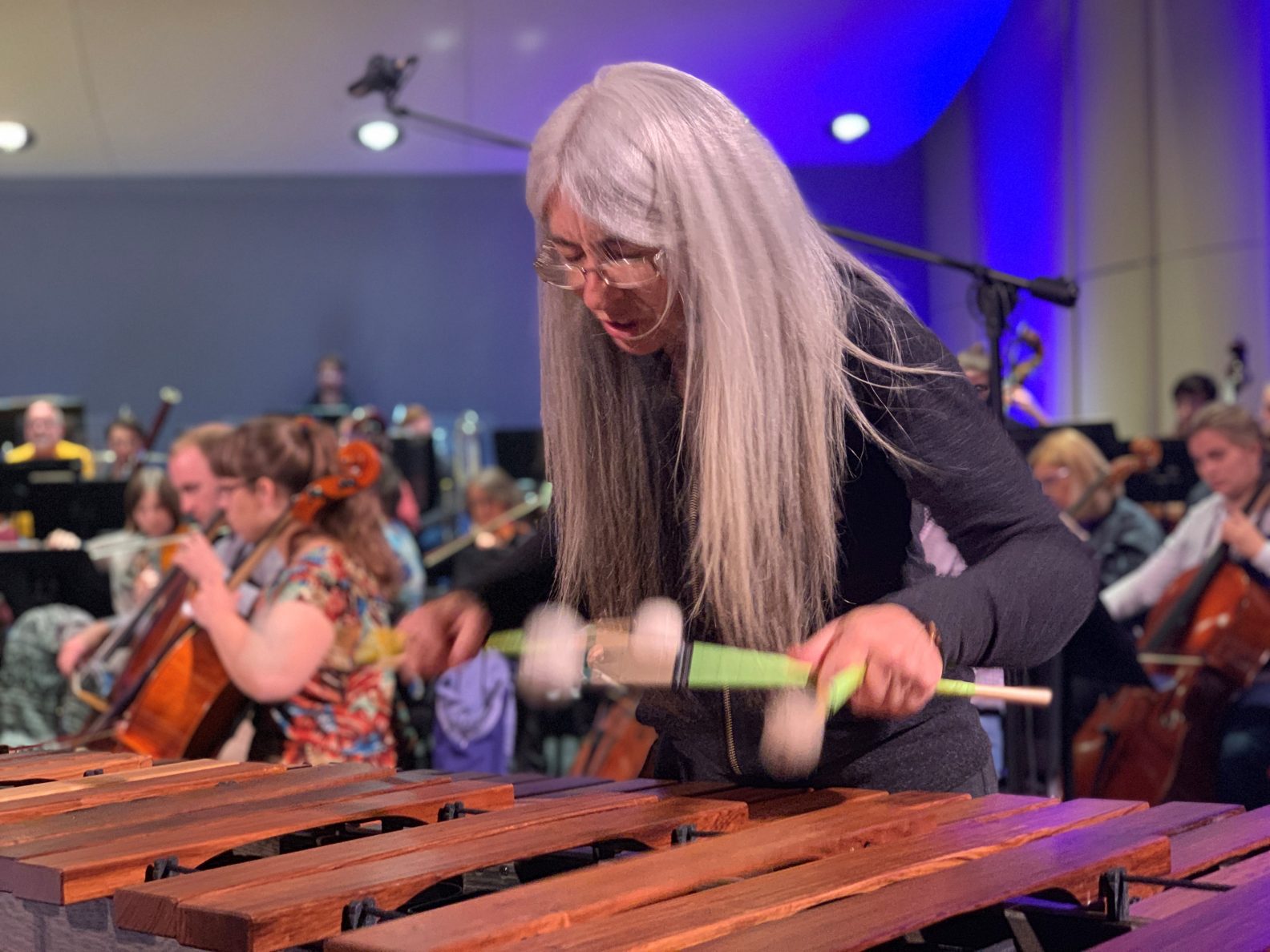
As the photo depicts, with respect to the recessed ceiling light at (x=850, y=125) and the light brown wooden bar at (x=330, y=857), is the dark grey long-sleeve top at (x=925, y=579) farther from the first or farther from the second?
the recessed ceiling light at (x=850, y=125)

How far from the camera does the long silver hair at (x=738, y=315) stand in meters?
1.44

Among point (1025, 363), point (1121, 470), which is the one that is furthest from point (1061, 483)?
point (1025, 363)

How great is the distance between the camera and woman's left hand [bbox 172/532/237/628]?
3.28 metres

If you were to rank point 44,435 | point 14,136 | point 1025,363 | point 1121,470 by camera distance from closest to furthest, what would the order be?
point 1025,363 → point 1121,470 → point 44,435 → point 14,136

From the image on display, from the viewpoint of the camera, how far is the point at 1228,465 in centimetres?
448

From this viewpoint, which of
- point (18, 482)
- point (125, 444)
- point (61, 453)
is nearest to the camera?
point (18, 482)

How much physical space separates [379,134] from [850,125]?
3321 mm

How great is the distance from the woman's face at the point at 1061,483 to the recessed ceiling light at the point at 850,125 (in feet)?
18.1

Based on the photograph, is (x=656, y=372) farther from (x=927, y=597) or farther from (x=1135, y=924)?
(x=1135, y=924)

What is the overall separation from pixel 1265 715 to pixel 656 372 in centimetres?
322

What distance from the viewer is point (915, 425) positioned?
4.83 feet

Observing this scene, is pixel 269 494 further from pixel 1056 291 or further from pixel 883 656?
pixel 883 656

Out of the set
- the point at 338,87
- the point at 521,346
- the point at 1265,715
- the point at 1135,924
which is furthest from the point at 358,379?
the point at 1135,924

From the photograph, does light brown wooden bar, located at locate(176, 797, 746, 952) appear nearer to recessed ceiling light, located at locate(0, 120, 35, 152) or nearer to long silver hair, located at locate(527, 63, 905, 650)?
long silver hair, located at locate(527, 63, 905, 650)
